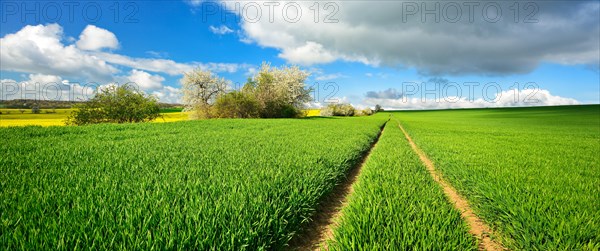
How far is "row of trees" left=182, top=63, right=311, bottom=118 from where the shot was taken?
4078 cm

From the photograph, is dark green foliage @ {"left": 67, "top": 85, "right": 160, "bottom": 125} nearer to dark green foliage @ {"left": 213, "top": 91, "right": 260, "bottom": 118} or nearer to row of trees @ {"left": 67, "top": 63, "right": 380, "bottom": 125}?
row of trees @ {"left": 67, "top": 63, "right": 380, "bottom": 125}

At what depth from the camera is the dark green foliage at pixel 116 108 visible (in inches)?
974

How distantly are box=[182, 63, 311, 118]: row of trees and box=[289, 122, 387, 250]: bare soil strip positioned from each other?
118 feet

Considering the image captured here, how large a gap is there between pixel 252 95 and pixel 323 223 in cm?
4079

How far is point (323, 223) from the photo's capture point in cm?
493

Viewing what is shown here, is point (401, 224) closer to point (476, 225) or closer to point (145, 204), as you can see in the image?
point (476, 225)

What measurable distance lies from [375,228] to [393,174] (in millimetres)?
3292

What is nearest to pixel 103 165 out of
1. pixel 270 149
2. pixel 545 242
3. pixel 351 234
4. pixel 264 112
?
pixel 270 149

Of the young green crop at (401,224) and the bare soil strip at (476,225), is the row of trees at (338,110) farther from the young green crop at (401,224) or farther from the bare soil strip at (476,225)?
the young green crop at (401,224)

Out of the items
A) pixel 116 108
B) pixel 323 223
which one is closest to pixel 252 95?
pixel 116 108

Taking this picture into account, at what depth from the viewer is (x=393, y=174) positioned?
667 cm

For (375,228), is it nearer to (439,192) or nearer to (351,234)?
(351,234)

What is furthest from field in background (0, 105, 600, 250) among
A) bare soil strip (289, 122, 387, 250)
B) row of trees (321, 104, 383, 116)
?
row of trees (321, 104, 383, 116)

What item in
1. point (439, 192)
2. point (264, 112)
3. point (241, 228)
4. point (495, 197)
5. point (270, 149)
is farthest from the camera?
point (264, 112)
